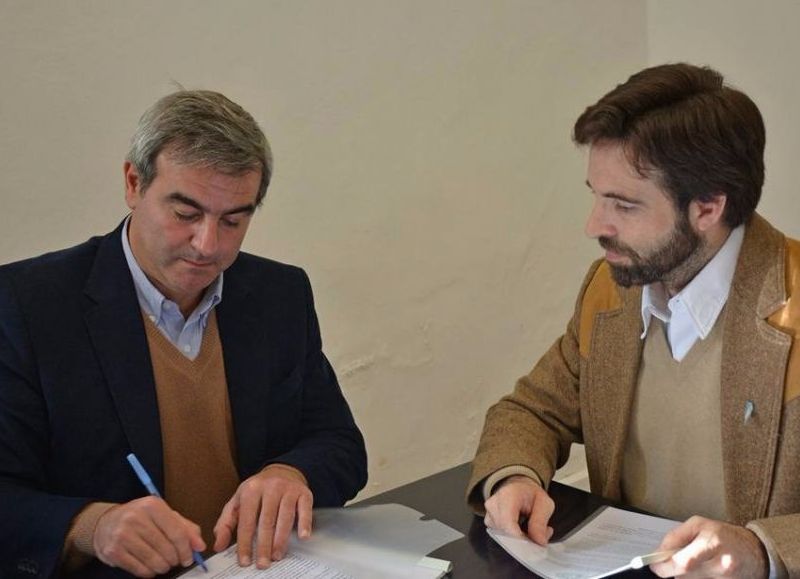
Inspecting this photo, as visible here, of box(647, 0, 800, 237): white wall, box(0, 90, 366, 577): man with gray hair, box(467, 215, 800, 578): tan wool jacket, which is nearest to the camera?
box(0, 90, 366, 577): man with gray hair

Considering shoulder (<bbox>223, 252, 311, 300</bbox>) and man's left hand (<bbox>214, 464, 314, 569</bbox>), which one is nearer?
man's left hand (<bbox>214, 464, 314, 569</bbox>)

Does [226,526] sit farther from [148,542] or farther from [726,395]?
[726,395]

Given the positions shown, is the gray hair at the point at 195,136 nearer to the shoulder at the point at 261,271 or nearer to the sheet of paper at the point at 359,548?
the shoulder at the point at 261,271

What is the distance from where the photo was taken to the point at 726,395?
5.50 ft

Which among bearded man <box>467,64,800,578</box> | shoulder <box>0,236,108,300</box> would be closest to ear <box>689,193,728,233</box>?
bearded man <box>467,64,800,578</box>

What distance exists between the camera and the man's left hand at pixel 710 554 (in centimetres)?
129

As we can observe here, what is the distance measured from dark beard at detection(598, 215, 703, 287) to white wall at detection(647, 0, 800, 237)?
1812 millimetres

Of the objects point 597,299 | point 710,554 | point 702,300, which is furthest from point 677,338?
point 710,554

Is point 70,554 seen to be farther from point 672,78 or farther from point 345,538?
point 672,78

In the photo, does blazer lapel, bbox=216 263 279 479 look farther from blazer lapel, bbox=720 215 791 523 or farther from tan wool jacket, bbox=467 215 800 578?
blazer lapel, bbox=720 215 791 523

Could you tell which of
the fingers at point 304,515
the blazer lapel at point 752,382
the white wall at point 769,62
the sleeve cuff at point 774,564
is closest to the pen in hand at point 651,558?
the sleeve cuff at point 774,564

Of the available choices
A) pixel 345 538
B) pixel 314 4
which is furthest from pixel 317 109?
pixel 345 538

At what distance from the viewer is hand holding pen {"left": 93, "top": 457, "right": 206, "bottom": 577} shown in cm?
138

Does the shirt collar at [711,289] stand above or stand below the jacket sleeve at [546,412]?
above
